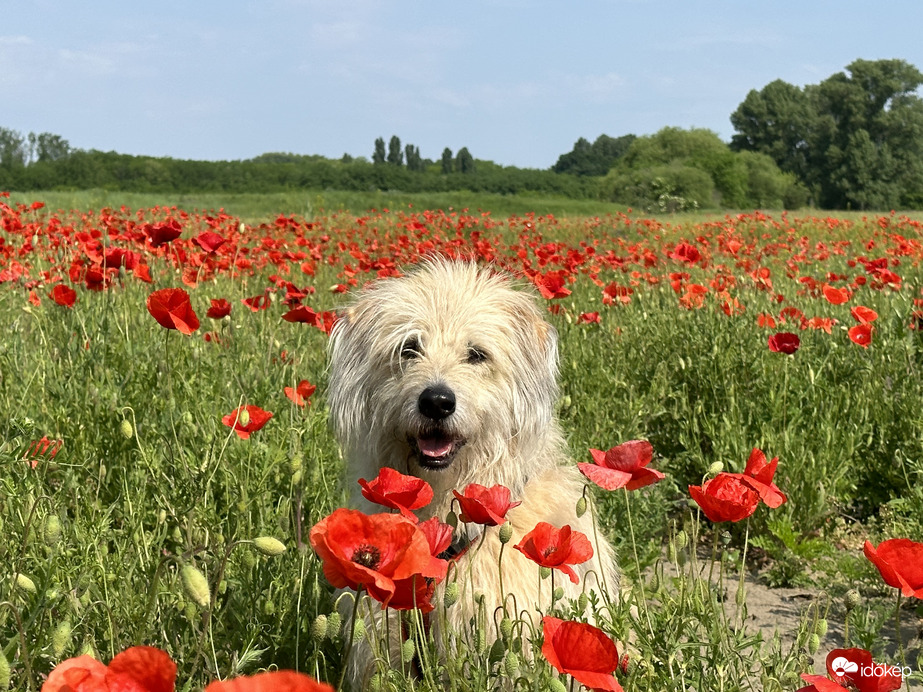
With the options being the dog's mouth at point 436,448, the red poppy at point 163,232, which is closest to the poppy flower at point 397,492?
the dog's mouth at point 436,448

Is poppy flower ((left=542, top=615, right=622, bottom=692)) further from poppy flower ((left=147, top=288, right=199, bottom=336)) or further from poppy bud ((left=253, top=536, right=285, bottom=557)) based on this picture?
poppy flower ((left=147, top=288, right=199, bottom=336))

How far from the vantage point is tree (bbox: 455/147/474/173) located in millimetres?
124075

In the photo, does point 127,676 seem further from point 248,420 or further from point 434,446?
point 434,446

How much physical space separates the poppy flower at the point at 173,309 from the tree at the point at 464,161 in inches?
4880

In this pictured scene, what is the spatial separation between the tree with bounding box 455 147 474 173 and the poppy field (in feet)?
393

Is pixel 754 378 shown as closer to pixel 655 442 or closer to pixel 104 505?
pixel 655 442

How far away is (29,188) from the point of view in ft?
163

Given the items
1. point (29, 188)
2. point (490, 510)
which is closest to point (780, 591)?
point (490, 510)

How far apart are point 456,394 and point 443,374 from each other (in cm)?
13

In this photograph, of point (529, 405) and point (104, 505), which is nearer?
point (529, 405)

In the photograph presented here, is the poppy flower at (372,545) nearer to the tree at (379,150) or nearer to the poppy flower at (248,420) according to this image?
the poppy flower at (248,420)

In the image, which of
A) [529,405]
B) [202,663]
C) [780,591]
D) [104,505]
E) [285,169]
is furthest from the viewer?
[285,169]

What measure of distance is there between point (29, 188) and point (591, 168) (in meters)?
102

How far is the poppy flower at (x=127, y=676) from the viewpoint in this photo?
95cm
